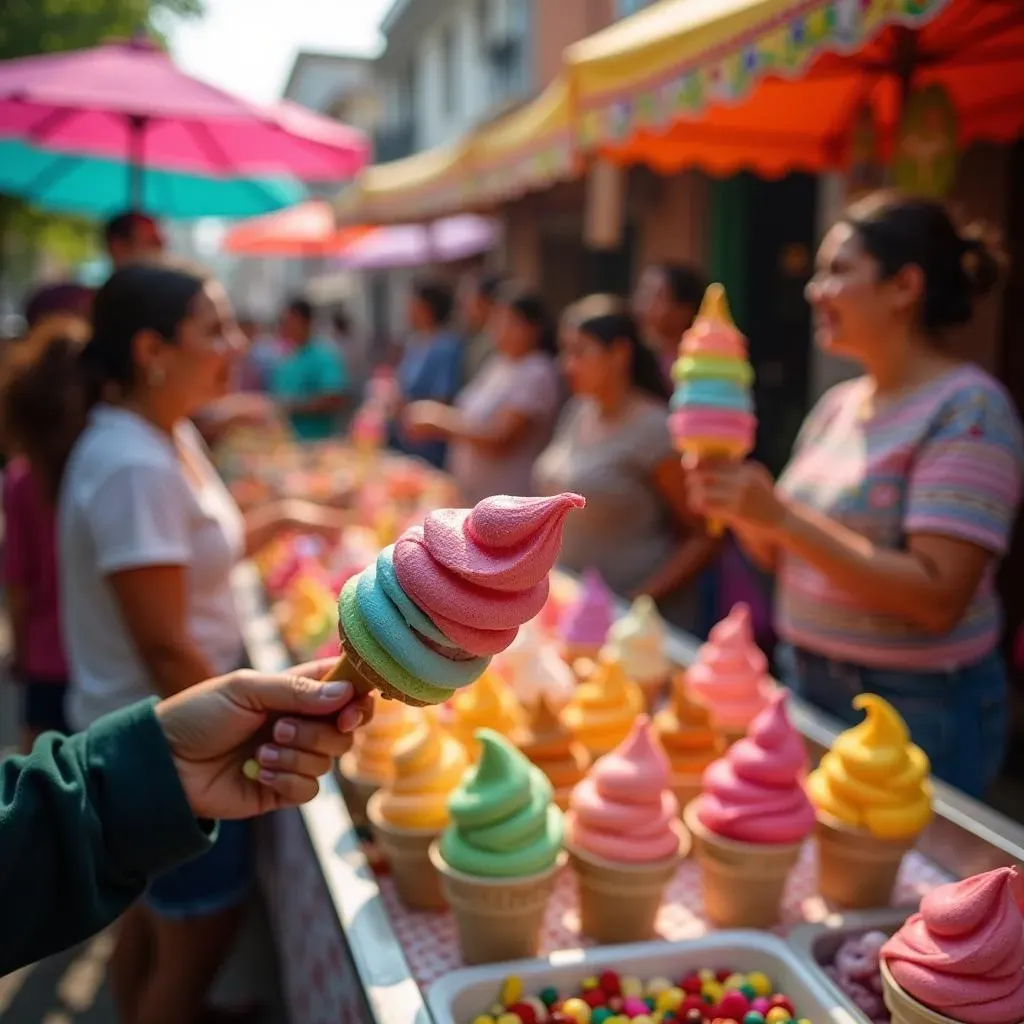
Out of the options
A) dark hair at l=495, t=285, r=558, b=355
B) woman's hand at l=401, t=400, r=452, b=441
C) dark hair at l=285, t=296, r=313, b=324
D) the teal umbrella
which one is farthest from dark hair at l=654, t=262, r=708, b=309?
dark hair at l=285, t=296, r=313, b=324

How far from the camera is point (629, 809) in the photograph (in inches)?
66.3

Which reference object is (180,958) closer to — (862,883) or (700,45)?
(862,883)

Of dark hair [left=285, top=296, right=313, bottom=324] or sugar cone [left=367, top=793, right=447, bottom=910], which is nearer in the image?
sugar cone [left=367, top=793, right=447, bottom=910]

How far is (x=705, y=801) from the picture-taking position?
5.85ft

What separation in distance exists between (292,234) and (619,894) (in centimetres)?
A: 1185

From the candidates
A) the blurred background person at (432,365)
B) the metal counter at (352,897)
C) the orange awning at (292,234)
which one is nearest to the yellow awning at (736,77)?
the metal counter at (352,897)

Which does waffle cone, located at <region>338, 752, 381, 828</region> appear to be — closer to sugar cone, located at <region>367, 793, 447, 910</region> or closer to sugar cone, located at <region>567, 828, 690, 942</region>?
sugar cone, located at <region>367, 793, 447, 910</region>

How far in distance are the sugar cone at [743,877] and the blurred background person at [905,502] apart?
26.8 inches

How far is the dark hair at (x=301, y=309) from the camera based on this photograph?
8.70 m

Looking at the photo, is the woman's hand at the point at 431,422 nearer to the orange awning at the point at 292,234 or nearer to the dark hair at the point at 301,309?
the dark hair at the point at 301,309

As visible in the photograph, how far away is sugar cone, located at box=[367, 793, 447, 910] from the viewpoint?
5.80 ft

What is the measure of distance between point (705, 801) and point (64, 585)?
155cm

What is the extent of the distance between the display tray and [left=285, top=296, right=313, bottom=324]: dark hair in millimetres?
7338

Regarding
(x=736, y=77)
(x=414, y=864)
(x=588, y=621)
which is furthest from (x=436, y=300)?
(x=414, y=864)
